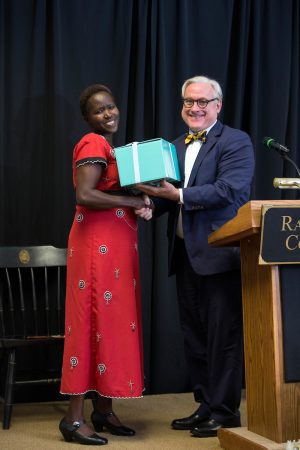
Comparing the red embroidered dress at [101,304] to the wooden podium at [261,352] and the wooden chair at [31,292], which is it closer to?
the wooden podium at [261,352]

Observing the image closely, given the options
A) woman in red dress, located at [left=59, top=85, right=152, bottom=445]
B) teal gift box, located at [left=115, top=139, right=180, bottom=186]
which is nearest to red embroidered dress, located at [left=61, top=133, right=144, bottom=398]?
woman in red dress, located at [left=59, top=85, right=152, bottom=445]

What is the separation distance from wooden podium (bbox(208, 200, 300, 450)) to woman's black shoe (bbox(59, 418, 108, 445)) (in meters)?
0.55

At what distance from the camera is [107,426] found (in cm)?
309

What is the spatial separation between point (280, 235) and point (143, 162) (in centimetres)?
73

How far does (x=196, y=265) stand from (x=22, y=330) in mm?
1394

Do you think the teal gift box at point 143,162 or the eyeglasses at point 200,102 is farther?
the eyeglasses at point 200,102

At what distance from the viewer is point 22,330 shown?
155 inches

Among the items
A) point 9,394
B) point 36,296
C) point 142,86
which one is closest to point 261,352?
point 9,394

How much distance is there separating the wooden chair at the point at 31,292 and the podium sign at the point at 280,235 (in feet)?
5.33

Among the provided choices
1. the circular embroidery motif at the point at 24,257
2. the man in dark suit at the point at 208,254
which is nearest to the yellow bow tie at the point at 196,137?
the man in dark suit at the point at 208,254

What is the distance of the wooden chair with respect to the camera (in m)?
3.65

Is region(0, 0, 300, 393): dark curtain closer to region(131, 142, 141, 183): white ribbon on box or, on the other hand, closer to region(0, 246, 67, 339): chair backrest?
region(0, 246, 67, 339): chair backrest

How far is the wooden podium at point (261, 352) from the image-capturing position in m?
2.37

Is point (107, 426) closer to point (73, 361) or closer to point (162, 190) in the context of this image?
point (73, 361)
